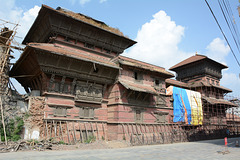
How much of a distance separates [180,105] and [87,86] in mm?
13683

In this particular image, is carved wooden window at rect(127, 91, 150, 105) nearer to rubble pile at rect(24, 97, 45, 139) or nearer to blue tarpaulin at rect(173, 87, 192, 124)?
blue tarpaulin at rect(173, 87, 192, 124)

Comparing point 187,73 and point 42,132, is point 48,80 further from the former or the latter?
point 187,73

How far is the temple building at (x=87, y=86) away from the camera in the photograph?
631 inches

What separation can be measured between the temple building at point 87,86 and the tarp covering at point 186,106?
2.04 feet

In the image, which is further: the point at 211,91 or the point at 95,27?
the point at 211,91

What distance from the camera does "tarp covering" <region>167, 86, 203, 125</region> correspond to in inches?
966

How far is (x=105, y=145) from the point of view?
1590cm

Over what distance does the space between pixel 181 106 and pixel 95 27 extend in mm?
15629

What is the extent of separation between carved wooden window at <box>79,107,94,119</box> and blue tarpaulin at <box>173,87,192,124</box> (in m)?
11.7

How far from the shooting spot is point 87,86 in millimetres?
18688

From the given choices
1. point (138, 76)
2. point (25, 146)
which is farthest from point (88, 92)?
point (25, 146)

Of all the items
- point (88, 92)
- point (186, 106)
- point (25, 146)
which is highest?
point (88, 92)

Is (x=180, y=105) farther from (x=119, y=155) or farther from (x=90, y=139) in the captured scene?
(x=119, y=155)

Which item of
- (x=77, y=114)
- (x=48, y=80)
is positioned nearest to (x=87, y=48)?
(x=48, y=80)
